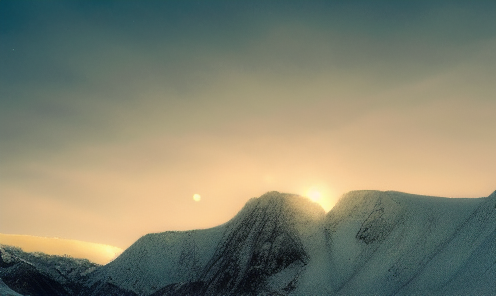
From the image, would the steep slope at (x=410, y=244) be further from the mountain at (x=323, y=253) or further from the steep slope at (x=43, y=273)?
the steep slope at (x=43, y=273)

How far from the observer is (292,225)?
41875 millimetres

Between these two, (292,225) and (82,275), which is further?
(82,275)

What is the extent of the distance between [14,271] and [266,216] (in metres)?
30.1

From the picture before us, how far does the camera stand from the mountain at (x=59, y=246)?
91750 mm

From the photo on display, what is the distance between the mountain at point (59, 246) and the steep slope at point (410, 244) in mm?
71775

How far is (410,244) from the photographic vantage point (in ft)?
106

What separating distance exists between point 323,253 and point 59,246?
87.7 metres

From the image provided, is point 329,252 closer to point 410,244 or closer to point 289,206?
point 289,206

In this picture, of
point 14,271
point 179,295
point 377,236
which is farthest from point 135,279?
point 377,236

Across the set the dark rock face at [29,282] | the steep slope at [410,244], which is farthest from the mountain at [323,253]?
the dark rock face at [29,282]

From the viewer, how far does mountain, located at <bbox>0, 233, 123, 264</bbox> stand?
9175cm

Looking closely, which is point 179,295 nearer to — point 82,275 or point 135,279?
point 135,279

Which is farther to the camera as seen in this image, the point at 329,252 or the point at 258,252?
the point at 258,252

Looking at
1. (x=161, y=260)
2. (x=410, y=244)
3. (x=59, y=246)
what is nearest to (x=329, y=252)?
(x=410, y=244)
